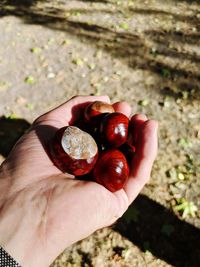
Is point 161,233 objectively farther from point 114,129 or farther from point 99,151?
point 114,129

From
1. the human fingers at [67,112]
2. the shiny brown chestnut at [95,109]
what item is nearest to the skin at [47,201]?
the human fingers at [67,112]

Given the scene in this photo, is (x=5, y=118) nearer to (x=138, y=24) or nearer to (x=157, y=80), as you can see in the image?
(x=157, y=80)

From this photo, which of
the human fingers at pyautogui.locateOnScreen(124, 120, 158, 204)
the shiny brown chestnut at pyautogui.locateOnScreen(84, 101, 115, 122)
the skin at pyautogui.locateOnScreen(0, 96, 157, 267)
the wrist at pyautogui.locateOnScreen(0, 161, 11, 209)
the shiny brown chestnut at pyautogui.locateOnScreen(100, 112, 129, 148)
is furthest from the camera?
the shiny brown chestnut at pyautogui.locateOnScreen(84, 101, 115, 122)

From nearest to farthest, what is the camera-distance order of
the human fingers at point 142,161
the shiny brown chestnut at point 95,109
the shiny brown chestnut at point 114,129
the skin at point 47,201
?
the skin at point 47,201
the human fingers at point 142,161
the shiny brown chestnut at point 114,129
the shiny brown chestnut at point 95,109

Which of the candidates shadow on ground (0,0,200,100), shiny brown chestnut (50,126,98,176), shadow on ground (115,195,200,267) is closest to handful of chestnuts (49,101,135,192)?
shiny brown chestnut (50,126,98,176)

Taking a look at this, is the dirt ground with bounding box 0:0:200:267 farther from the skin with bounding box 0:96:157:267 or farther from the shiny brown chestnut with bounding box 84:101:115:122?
the shiny brown chestnut with bounding box 84:101:115:122

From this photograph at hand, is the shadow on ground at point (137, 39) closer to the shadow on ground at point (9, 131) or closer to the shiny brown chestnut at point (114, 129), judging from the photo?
the shadow on ground at point (9, 131)

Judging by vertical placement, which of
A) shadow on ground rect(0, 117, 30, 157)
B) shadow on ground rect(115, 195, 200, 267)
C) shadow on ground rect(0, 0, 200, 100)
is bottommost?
shadow on ground rect(115, 195, 200, 267)
